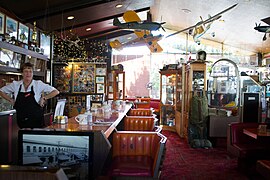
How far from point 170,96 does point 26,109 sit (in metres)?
6.90

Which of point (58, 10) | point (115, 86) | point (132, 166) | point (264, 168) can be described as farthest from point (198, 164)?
point (115, 86)

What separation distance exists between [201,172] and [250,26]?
25.2 feet

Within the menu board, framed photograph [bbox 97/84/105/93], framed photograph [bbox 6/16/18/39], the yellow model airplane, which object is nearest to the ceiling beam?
framed photograph [bbox 6/16/18/39]

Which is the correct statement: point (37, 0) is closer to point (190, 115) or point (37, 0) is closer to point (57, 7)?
point (57, 7)

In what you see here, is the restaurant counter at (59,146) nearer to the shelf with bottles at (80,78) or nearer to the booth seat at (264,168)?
the booth seat at (264,168)

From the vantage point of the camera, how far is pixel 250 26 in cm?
1080

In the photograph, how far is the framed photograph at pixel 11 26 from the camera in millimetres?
6171

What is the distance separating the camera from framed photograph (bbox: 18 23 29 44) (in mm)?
6742

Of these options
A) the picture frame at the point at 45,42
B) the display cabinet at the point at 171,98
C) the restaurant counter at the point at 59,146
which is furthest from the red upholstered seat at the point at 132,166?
the picture frame at the point at 45,42

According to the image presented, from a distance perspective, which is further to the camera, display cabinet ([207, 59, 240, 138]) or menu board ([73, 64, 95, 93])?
menu board ([73, 64, 95, 93])

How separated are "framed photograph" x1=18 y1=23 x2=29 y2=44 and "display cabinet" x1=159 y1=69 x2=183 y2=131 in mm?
4512

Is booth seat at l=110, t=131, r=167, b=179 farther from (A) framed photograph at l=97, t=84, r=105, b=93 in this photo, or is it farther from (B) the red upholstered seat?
(A) framed photograph at l=97, t=84, r=105, b=93

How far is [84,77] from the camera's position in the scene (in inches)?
440

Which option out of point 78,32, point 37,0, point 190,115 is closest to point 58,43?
point 78,32
